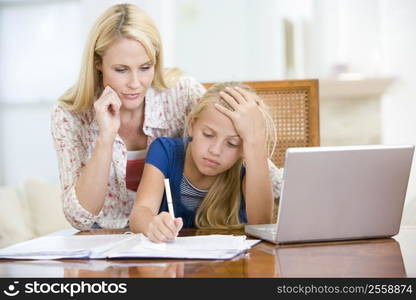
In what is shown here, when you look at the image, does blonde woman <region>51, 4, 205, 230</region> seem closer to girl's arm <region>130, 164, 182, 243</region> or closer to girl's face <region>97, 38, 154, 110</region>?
girl's face <region>97, 38, 154, 110</region>

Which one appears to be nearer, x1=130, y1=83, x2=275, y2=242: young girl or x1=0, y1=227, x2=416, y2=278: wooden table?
x1=0, y1=227, x2=416, y2=278: wooden table

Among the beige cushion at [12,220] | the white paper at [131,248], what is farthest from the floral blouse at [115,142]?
the beige cushion at [12,220]

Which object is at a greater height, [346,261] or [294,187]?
[294,187]

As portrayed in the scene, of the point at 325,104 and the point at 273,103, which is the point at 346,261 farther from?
the point at 325,104

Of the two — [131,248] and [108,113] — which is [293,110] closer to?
[108,113]

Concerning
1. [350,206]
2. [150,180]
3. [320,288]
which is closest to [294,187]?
[350,206]

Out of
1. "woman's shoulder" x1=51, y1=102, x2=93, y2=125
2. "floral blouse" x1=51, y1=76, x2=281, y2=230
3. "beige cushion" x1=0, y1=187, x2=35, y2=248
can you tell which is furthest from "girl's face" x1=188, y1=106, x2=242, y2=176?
"beige cushion" x1=0, y1=187, x2=35, y2=248

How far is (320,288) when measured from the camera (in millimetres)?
866

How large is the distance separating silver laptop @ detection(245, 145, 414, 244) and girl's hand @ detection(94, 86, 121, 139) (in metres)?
0.54

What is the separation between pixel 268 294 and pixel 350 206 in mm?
461

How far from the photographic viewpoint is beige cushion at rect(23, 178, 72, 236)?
4.09 m

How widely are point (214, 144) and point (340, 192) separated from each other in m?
0.41

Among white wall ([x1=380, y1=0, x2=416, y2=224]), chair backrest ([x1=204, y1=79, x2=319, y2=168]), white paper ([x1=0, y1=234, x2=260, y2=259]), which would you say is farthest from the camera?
white wall ([x1=380, y1=0, x2=416, y2=224])

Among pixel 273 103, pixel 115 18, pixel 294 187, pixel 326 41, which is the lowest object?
pixel 294 187
